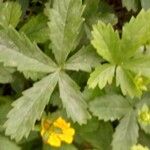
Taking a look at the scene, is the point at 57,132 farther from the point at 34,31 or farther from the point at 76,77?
the point at 34,31

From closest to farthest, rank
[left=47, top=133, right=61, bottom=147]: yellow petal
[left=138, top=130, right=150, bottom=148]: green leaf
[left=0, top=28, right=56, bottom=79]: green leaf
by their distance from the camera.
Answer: [left=0, top=28, right=56, bottom=79]: green leaf < [left=47, top=133, right=61, bottom=147]: yellow petal < [left=138, top=130, right=150, bottom=148]: green leaf

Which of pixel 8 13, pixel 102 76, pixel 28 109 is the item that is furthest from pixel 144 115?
pixel 8 13

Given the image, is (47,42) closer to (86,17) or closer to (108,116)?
(86,17)

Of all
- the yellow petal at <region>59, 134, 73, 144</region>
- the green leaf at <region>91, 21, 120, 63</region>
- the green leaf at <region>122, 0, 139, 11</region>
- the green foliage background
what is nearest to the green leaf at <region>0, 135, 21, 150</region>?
the green foliage background

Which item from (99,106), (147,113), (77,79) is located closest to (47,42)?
(77,79)

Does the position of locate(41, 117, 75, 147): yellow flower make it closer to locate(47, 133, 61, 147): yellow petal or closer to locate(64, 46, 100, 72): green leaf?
locate(47, 133, 61, 147): yellow petal

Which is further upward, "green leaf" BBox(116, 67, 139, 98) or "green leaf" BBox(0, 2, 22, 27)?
"green leaf" BBox(0, 2, 22, 27)
